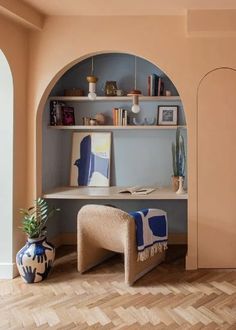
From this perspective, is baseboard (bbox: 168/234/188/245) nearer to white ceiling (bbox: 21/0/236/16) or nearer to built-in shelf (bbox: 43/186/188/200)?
built-in shelf (bbox: 43/186/188/200)

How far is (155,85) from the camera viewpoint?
391 cm

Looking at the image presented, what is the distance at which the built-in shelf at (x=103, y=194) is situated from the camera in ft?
11.4

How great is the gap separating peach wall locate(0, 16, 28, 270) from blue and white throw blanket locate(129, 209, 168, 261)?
116 centimetres

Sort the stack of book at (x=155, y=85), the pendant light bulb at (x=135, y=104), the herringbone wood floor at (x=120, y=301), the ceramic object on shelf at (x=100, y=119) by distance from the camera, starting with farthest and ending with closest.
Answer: the ceramic object on shelf at (x=100, y=119), the stack of book at (x=155, y=85), the pendant light bulb at (x=135, y=104), the herringbone wood floor at (x=120, y=301)

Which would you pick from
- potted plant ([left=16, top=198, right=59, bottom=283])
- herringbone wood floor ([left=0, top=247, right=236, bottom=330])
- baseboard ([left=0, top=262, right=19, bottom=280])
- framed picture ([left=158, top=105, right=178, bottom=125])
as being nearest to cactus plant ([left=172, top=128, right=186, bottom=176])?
framed picture ([left=158, top=105, right=178, bottom=125])

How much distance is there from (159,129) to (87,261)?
181cm

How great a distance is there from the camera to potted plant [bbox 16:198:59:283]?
3.08 metres

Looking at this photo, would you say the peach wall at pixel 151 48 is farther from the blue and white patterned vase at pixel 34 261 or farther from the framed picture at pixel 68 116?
the blue and white patterned vase at pixel 34 261

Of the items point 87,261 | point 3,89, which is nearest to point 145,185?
point 87,261

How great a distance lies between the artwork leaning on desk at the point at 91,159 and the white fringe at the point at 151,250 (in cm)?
110

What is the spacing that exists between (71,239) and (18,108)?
6.24 feet

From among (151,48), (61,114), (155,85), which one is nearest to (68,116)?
(61,114)

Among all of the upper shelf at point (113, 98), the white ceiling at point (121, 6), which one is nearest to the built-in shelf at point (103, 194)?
the upper shelf at point (113, 98)

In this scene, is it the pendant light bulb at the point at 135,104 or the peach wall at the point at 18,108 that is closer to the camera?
the peach wall at the point at 18,108
